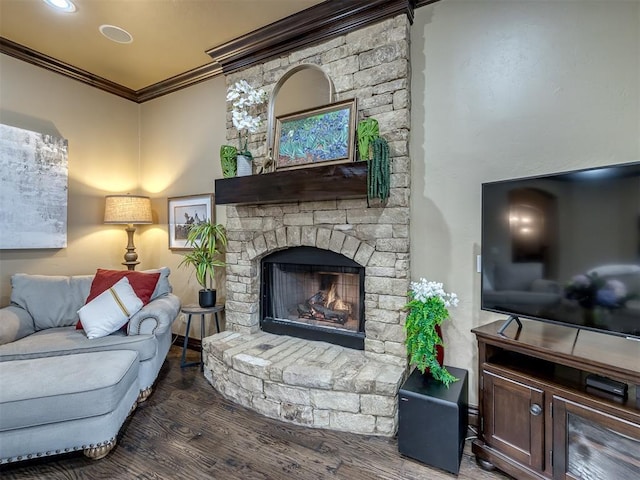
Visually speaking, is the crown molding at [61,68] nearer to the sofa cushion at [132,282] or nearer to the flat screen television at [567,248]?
the sofa cushion at [132,282]

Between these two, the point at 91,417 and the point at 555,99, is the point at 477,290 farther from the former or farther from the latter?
the point at 91,417

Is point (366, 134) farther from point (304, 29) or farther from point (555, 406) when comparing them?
point (555, 406)

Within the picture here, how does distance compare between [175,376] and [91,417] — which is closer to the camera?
[91,417]

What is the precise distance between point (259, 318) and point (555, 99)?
275 centimetres

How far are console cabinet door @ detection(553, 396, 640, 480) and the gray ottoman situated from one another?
7.61 ft

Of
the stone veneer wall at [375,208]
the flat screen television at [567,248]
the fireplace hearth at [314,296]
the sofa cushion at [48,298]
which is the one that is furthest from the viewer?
the sofa cushion at [48,298]

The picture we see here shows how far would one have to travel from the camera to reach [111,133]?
369 cm

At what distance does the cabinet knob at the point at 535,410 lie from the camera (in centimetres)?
151

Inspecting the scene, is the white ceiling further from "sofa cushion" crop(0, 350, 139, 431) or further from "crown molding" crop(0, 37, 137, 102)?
"sofa cushion" crop(0, 350, 139, 431)

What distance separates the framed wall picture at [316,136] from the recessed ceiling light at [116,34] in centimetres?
159

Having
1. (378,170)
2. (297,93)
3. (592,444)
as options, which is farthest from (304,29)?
(592,444)

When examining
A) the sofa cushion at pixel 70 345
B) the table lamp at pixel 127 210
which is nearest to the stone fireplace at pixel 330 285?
the sofa cushion at pixel 70 345

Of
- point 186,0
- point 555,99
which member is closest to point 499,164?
point 555,99

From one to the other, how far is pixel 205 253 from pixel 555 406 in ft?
9.17
